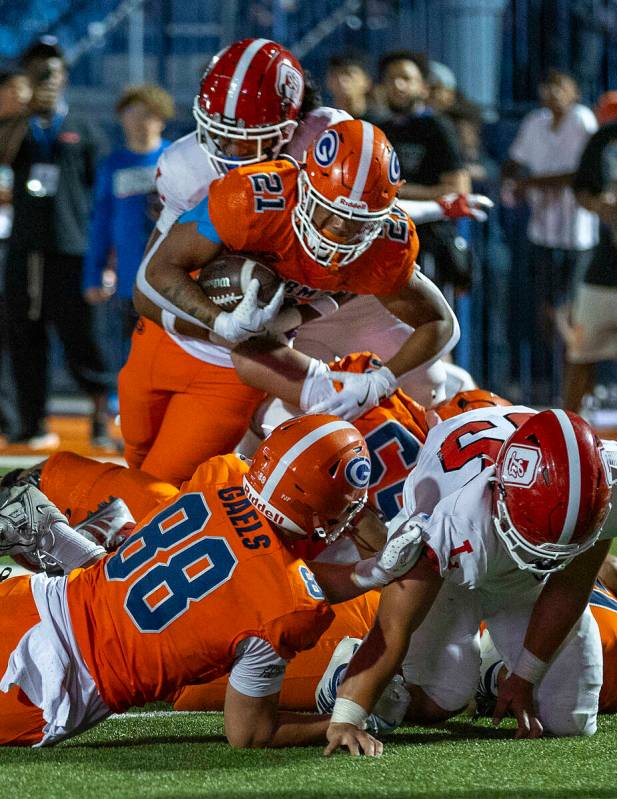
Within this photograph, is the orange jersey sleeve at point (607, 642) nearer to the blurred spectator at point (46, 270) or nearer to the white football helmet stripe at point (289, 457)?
the white football helmet stripe at point (289, 457)

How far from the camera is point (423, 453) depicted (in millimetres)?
3365

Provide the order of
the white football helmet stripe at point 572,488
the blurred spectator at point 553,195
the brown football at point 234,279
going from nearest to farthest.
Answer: the white football helmet stripe at point 572,488, the brown football at point 234,279, the blurred spectator at point 553,195

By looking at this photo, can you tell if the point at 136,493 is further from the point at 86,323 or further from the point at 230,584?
the point at 86,323

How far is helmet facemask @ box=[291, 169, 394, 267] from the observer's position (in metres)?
3.72

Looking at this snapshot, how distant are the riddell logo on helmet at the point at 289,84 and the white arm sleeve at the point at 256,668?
1.95 metres

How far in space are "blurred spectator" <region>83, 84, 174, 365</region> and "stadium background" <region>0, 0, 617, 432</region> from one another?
5.25ft

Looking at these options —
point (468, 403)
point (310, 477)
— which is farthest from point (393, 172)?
point (310, 477)

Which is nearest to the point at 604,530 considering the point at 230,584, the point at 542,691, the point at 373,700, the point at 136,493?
the point at 542,691

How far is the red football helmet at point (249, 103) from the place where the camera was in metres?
4.28

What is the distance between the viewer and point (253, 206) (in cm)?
389

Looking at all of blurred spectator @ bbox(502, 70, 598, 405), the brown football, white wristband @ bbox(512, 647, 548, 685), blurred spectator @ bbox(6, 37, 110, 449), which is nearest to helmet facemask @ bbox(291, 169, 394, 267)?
the brown football

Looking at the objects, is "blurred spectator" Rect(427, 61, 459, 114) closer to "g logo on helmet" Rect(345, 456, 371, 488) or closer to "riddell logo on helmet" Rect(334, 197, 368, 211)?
"riddell logo on helmet" Rect(334, 197, 368, 211)

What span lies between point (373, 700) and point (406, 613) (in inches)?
7.7

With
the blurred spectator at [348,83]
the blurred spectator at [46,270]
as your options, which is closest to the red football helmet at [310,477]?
the blurred spectator at [348,83]
